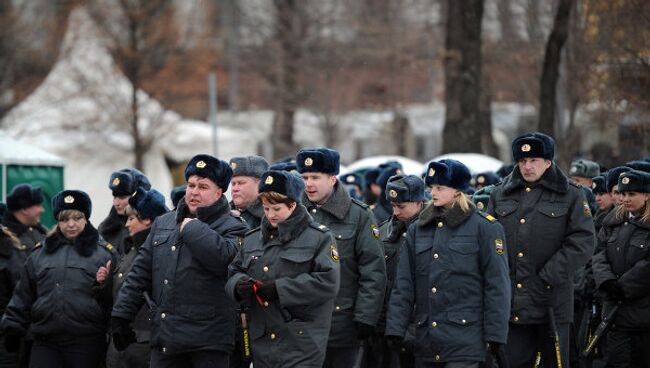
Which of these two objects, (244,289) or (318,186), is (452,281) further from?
(244,289)

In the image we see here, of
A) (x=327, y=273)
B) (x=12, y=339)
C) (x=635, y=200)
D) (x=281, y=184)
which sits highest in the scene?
(x=281, y=184)

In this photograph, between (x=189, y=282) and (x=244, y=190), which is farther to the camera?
(x=244, y=190)

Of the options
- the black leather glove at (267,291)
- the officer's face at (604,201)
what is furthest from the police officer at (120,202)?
the officer's face at (604,201)

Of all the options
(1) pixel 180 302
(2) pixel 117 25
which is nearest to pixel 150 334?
(1) pixel 180 302

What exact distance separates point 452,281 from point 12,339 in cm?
395

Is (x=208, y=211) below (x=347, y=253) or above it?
above

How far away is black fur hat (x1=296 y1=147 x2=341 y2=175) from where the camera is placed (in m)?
9.17

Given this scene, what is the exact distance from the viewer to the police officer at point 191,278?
836 cm

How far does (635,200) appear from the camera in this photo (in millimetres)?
10578

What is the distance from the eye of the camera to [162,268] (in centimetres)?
860

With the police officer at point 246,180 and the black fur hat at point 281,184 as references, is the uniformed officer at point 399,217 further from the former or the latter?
the black fur hat at point 281,184

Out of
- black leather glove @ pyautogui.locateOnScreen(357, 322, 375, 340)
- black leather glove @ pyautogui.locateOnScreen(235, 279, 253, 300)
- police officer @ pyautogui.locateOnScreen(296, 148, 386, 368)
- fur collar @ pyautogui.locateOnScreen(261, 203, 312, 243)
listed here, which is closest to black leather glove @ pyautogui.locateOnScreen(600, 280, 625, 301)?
police officer @ pyautogui.locateOnScreen(296, 148, 386, 368)

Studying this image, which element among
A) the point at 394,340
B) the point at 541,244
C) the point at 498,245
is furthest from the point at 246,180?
the point at 541,244

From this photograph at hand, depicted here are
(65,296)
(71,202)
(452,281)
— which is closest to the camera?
(452,281)
